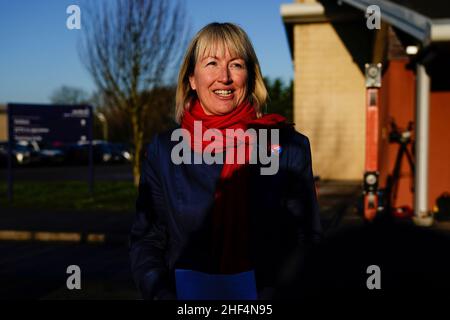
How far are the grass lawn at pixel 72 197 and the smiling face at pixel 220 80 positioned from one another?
9.11 metres

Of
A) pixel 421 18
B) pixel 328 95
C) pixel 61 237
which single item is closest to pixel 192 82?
pixel 61 237

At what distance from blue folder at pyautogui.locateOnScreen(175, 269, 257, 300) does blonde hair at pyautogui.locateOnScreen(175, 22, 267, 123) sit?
626mm

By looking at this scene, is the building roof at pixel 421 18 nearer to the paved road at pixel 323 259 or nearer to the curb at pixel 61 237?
the paved road at pixel 323 259

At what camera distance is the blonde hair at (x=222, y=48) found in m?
1.83

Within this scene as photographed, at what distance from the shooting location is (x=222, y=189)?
1.70 meters

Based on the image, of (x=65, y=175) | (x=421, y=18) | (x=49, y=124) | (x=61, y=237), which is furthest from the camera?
(x=65, y=175)

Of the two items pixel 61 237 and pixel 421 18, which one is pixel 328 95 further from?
pixel 61 237

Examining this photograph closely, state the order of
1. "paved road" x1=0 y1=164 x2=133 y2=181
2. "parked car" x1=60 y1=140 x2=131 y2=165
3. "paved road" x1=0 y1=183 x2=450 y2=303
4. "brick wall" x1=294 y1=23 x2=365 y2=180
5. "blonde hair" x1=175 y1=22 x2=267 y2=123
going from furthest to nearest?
"parked car" x1=60 y1=140 x2=131 y2=165
"paved road" x1=0 y1=164 x2=133 y2=181
"brick wall" x1=294 y1=23 x2=365 y2=180
"blonde hair" x1=175 y1=22 x2=267 y2=123
"paved road" x1=0 y1=183 x2=450 y2=303

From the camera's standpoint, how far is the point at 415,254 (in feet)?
2.37

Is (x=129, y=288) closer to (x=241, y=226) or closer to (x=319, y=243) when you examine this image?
(x=241, y=226)

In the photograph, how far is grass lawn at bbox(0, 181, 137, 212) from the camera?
37.6 ft

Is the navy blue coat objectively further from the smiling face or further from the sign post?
the sign post

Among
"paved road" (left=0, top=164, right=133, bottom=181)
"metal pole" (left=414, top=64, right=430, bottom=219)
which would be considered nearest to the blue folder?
"metal pole" (left=414, top=64, right=430, bottom=219)

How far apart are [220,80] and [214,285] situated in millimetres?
712
